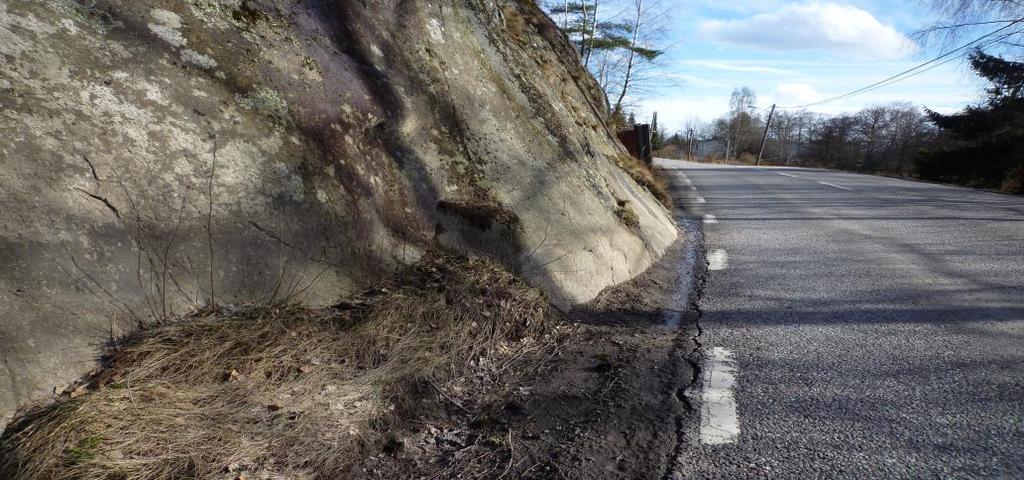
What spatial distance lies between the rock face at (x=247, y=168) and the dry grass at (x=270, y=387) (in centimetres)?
19

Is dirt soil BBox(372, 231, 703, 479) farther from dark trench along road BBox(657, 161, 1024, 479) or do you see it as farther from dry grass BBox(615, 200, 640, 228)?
dry grass BBox(615, 200, 640, 228)

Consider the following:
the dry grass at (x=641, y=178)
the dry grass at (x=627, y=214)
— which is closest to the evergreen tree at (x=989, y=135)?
the dry grass at (x=641, y=178)

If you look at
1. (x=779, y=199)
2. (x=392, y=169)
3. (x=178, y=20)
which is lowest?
(x=779, y=199)

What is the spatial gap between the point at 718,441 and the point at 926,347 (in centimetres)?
180

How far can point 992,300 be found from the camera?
→ 4.25 m

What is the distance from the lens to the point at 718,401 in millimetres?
2680

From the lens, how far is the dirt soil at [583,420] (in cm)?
221

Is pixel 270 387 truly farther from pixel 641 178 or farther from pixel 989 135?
pixel 989 135

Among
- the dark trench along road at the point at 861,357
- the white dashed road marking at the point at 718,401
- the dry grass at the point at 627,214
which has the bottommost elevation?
the white dashed road marking at the point at 718,401

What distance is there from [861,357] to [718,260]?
8.58 feet

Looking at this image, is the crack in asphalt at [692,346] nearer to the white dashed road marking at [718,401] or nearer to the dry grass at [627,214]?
the white dashed road marking at [718,401]

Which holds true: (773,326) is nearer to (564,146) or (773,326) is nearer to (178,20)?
(564,146)

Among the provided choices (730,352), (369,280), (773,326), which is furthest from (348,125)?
(773,326)

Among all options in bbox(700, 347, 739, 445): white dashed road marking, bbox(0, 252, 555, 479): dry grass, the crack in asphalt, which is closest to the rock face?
bbox(0, 252, 555, 479): dry grass
